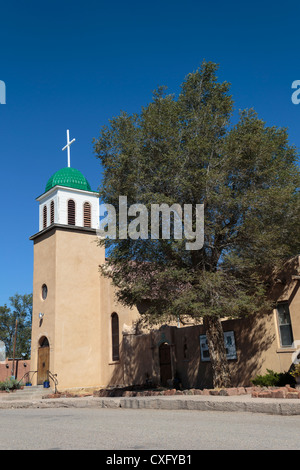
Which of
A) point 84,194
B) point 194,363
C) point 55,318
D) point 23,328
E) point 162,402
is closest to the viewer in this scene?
point 162,402

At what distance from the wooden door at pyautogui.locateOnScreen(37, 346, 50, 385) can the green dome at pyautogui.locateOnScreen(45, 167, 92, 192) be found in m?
10.7

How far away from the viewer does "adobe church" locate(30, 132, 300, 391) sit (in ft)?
68.9

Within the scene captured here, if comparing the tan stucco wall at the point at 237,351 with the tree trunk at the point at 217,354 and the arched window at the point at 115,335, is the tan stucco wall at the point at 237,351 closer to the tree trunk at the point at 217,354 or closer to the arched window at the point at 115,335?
the tree trunk at the point at 217,354

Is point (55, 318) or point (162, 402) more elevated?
point (55, 318)

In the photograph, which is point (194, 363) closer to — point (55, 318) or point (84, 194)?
point (55, 318)

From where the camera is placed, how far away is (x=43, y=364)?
2688 cm

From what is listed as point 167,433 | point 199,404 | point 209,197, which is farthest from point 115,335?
point 167,433

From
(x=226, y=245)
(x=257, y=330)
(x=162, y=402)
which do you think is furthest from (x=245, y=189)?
(x=162, y=402)

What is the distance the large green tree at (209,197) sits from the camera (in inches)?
590

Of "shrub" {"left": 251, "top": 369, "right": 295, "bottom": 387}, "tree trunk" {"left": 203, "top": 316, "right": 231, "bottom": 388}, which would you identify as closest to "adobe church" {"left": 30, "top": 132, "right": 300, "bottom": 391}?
"tree trunk" {"left": 203, "top": 316, "right": 231, "bottom": 388}

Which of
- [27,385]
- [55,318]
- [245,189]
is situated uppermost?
[245,189]
